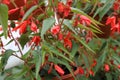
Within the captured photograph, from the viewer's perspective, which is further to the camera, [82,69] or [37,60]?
[82,69]

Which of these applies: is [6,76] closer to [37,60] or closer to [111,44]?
[37,60]

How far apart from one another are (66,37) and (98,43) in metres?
0.24

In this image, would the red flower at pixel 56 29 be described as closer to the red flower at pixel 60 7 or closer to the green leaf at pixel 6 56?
the red flower at pixel 60 7

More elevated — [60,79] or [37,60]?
[37,60]

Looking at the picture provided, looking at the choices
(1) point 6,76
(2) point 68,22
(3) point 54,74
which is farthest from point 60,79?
(2) point 68,22

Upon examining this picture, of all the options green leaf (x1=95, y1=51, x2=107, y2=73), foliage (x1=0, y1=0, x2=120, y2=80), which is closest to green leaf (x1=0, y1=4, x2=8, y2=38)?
foliage (x1=0, y1=0, x2=120, y2=80)

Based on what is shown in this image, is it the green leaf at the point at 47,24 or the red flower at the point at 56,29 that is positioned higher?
the green leaf at the point at 47,24

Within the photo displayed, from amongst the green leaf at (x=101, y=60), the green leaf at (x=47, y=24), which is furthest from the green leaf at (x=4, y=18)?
the green leaf at (x=101, y=60)

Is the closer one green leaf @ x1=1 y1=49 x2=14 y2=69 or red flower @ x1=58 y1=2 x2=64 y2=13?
red flower @ x1=58 y1=2 x2=64 y2=13

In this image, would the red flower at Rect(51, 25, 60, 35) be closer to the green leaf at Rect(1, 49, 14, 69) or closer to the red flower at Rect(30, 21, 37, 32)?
the red flower at Rect(30, 21, 37, 32)

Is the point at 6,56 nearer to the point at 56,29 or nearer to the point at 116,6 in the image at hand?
the point at 56,29

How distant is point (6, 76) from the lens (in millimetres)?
854

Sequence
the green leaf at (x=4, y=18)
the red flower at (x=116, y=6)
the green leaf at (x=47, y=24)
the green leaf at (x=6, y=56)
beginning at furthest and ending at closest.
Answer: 1. the red flower at (x=116, y=6)
2. the green leaf at (x=6, y=56)
3. the green leaf at (x=47, y=24)
4. the green leaf at (x=4, y=18)

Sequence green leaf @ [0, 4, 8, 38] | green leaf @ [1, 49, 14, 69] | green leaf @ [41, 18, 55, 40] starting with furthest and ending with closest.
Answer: green leaf @ [1, 49, 14, 69] → green leaf @ [41, 18, 55, 40] → green leaf @ [0, 4, 8, 38]
